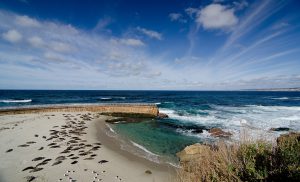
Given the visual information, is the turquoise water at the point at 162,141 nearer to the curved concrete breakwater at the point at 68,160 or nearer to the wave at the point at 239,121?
the curved concrete breakwater at the point at 68,160

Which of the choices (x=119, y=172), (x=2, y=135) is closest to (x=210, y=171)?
(x=119, y=172)

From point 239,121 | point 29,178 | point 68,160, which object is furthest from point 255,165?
point 239,121

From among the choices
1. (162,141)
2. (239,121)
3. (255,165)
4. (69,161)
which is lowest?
(239,121)

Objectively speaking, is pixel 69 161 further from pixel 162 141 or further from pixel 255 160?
pixel 255 160

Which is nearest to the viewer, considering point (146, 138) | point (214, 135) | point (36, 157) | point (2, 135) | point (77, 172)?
point (77, 172)

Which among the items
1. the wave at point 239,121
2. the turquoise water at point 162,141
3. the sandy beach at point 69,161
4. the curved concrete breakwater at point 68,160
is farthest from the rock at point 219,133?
the sandy beach at point 69,161

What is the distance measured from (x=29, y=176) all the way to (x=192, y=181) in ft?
25.1

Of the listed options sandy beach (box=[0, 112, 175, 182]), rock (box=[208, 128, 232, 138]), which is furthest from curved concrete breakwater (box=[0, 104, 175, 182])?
rock (box=[208, 128, 232, 138])

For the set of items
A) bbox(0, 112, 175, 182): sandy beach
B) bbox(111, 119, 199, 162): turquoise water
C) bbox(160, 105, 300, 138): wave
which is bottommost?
bbox(160, 105, 300, 138): wave

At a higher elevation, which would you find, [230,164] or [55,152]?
→ [230,164]

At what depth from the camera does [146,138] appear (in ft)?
58.0

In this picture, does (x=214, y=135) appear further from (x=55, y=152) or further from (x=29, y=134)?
(x=29, y=134)

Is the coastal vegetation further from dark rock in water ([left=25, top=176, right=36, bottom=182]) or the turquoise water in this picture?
the turquoise water

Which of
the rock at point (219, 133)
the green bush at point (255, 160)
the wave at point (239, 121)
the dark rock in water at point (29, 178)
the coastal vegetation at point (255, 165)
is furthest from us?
the wave at point (239, 121)
